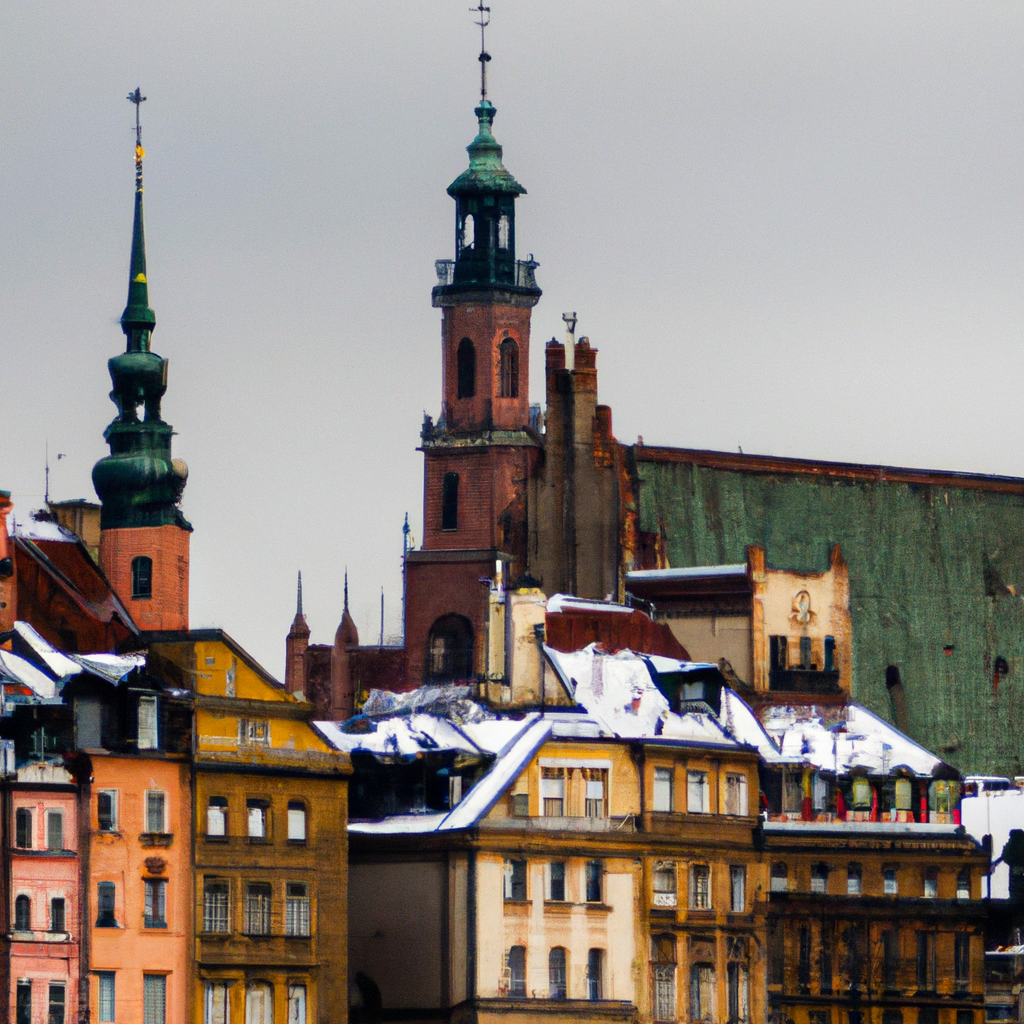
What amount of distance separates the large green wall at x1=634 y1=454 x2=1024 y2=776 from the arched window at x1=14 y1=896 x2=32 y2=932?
5235 centimetres

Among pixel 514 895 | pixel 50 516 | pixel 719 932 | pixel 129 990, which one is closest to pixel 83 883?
pixel 129 990

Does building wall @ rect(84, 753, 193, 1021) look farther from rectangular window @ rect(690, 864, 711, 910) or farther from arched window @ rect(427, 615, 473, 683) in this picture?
arched window @ rect(427, 615, 473, 683)

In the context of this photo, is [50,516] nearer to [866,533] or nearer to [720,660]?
[720,660]

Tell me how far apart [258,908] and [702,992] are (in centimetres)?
1602

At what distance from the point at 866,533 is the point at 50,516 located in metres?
36.5

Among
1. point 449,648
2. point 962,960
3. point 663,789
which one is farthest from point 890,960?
point 449,648

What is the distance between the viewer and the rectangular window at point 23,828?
371ft

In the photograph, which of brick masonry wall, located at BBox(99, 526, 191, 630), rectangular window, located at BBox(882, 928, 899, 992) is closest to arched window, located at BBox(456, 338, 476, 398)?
brick masonry wall, located at BBox(99, 526, 191, 630)

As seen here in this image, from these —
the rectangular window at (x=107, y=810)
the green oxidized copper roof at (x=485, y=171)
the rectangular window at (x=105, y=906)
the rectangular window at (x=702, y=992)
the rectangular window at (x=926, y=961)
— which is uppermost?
the green oxidized copper roof at (x=485, y=171)

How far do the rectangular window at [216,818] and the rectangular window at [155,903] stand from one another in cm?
223

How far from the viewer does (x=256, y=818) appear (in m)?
118

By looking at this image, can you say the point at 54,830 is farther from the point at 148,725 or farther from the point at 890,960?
the point at 890,960

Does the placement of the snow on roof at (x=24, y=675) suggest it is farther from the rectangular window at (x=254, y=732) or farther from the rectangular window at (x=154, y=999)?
the rectangular window at (x=154, y=999)

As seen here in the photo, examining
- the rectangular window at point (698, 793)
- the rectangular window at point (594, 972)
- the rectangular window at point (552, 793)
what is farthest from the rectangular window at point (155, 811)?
the rectangular window at point (698, 793)
